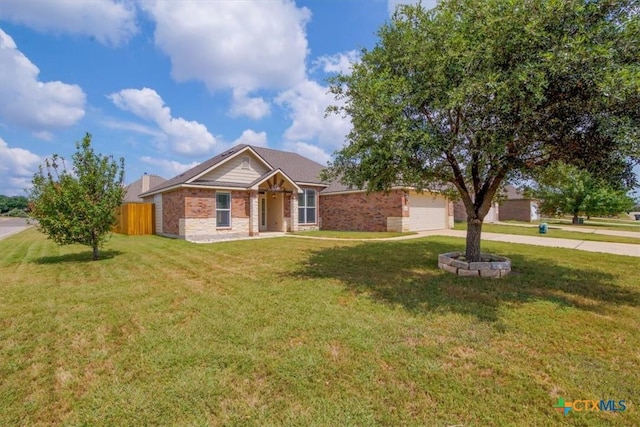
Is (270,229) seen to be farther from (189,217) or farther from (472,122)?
(472,122)

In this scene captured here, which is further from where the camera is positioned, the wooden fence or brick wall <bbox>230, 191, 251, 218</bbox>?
the wooden fence

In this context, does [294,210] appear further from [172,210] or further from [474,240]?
[474,240]

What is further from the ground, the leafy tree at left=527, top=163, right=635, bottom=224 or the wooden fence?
the leafy tree at left=527, top=163, right=635, bottom=224

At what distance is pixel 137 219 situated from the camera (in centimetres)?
1933

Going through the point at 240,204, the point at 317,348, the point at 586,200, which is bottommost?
the point at 317,348

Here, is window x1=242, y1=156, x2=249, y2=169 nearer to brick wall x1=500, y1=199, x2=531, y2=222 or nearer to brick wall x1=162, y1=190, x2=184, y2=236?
brick wall x1=162, y1=190, x2=184, y2=236

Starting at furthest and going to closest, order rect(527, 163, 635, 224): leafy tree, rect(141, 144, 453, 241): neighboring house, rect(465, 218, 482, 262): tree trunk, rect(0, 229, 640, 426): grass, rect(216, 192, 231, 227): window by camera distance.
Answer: rect(527, 163, 635, 224): leafy tree < rect(216, 192, 231, 227): window < rect(141, 144, 453, 241): neighboring house < rect(465, 218, 482, 262): tree trunk < rect(0, 229, 640, 426): grass

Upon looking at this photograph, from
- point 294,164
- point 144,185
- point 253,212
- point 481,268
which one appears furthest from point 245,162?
point 144,185

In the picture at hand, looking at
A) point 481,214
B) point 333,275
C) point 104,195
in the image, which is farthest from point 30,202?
point 481,214

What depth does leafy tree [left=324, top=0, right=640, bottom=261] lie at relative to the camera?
5.20 metres

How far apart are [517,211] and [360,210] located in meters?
25.4

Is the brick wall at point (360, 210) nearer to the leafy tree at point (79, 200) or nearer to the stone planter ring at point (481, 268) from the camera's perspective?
the stone planter ring at point (481, 268)

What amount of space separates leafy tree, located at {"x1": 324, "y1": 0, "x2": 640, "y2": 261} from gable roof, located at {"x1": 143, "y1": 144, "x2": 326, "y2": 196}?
11.0 metres

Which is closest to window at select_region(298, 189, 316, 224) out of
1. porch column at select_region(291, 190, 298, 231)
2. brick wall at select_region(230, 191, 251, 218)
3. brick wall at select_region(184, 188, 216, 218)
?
porch column at select_region(291, 190, 298, 231)
